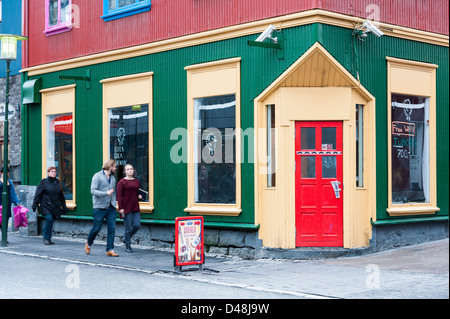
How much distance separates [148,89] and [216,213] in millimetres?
3367

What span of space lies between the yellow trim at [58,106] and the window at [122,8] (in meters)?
2.09

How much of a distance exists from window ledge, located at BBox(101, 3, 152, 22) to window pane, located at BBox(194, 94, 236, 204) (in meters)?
2.58

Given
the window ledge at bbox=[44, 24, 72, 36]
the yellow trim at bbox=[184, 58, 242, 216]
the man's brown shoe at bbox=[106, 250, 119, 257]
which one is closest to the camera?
the man's brown shoe at bbox=[106, 250, 119, 257]

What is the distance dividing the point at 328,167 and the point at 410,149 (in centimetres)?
240

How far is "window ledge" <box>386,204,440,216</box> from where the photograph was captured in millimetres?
14445

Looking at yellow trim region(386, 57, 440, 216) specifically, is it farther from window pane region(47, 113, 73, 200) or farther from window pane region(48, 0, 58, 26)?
window pane region(48, 0, 58, 26)

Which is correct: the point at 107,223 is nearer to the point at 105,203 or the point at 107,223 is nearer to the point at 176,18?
the point at 105,203

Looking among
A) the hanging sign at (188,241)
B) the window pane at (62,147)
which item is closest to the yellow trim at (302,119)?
the hanging sign at (188,241)

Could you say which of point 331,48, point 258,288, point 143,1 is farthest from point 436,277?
point 143,1

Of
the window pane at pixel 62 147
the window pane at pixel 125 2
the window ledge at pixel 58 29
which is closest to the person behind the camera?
the window pane at pixel 125 2

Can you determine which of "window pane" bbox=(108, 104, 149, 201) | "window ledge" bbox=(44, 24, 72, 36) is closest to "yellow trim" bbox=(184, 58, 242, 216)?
"window pane" bbox=(108, 104, 149, 201)

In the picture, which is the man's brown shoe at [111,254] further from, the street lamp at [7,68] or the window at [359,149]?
the window at [359,149]

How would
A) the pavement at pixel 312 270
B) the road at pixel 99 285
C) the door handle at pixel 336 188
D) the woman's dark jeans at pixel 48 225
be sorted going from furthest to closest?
the woman's dark jeans at pixel 48 225, the door handle at pixel 336 188, the pavement at pixel 312 270, the road at pixel 99 285

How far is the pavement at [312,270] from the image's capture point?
9734mm
